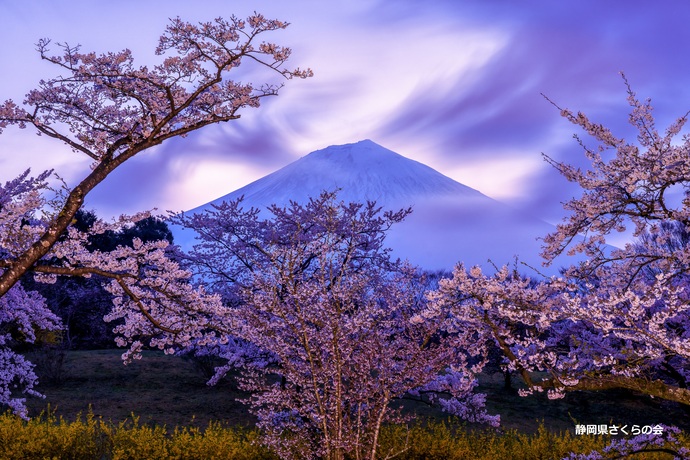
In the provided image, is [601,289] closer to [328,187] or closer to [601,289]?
[601,289]

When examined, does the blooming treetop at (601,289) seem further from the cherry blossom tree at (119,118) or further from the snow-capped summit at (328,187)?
the snow-capped summit at (328,187)

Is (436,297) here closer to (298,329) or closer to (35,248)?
(298,329)

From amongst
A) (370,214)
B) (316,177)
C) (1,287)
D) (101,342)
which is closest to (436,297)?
(1,287)

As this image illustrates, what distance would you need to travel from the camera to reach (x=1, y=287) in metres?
7.48

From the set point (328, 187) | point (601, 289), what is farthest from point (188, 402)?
point (328, 187)

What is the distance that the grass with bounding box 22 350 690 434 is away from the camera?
1688 centimetres

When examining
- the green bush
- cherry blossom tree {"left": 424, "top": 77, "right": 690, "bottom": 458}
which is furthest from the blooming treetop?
the green bush

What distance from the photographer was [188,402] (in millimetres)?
18266

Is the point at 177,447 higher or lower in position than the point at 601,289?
lower

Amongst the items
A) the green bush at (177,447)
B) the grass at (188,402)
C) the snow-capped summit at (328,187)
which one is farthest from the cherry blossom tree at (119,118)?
the snow-capped summit at (328,187)

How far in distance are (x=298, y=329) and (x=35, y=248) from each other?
11.8 ft

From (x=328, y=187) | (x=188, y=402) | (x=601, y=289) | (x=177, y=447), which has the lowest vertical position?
(x=188, y=402)

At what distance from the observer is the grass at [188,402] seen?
16.9 meters

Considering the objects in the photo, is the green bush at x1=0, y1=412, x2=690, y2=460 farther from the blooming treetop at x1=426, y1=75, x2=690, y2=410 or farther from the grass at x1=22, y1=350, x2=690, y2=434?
Answer: the grass at x1=22, y1=350, x2=690, y2=434
